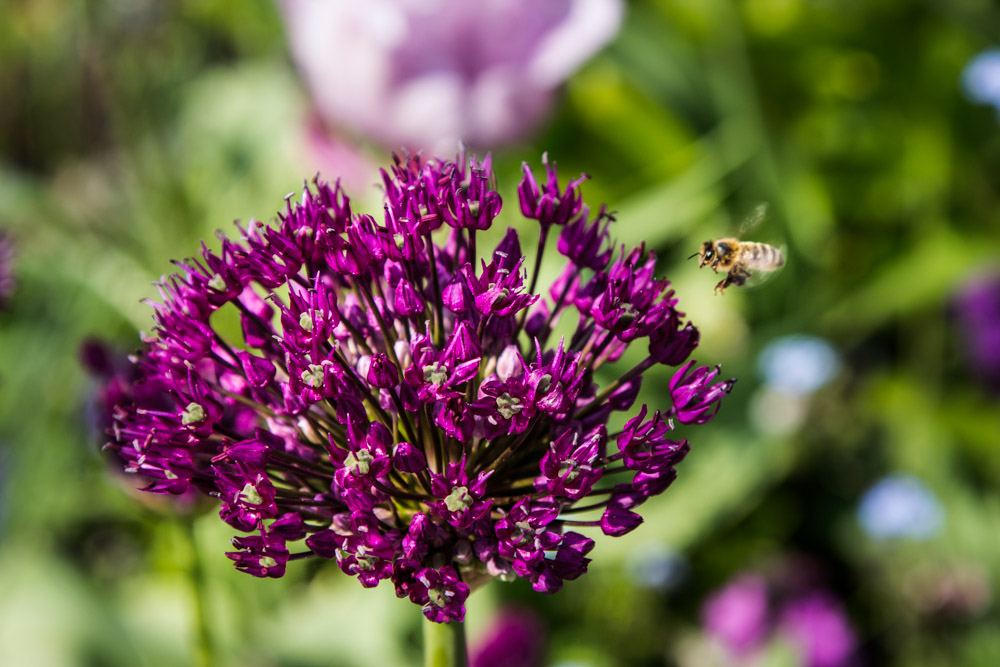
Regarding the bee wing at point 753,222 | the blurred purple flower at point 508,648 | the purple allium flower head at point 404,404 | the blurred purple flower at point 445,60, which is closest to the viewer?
the purple allium flower head at point 404,404

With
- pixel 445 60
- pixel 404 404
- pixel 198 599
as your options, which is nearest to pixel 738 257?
pixel 404 404

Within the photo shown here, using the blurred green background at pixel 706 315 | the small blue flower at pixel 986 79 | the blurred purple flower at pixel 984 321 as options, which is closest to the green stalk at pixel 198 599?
the blurred green background at pixel 706 315

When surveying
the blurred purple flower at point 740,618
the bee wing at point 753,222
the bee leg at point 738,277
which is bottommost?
the blurred purple flower at point 740,618

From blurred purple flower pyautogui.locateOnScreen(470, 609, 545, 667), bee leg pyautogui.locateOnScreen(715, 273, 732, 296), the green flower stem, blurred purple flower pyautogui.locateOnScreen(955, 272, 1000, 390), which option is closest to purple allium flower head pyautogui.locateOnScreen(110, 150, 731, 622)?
the green flower stem

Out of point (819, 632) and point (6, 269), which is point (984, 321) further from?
point (6, 269)

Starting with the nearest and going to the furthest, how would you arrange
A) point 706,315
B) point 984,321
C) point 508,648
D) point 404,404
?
point 404,404, point 508,648, point 984,321, point 706,315

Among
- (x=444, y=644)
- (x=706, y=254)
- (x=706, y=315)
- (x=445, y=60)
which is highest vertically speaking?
(x=445, y=60)

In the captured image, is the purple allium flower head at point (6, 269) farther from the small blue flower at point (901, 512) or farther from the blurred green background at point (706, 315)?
the small blue flower at point (901, 512)
